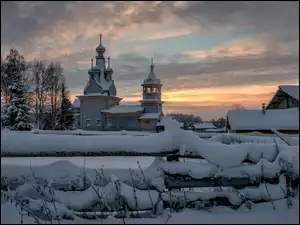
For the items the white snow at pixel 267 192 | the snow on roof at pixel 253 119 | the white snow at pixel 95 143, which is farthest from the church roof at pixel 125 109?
the white snow at pixel 267 192

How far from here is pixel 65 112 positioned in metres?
41.5

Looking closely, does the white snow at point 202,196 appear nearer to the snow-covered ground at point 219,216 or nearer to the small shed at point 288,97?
the snow-covered ground at point 219,216

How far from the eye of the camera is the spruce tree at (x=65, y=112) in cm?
4049

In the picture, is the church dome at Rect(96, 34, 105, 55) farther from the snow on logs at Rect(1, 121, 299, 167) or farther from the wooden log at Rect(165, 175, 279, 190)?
the wooden log at Rect(165, 175, 279, 190)

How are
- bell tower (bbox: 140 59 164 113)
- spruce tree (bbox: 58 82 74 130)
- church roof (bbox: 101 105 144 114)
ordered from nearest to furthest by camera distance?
spruce tree (bbox: 58 82 74 130)
church roof (bbox: 101 105 144 114)
bell tower (bbox: 140 59 164 113)

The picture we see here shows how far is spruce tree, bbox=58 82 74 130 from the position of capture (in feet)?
133

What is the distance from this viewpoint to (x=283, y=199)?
13.9 feet

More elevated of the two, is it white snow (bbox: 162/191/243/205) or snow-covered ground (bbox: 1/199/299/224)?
white snow (bbox: 162/191/243/205)

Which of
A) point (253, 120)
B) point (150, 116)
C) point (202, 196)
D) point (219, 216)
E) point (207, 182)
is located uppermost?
point (150, 116)

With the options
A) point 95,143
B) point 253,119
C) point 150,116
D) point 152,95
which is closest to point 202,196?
point 95,143

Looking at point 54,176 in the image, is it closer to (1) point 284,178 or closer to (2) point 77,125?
(1) point 284,178

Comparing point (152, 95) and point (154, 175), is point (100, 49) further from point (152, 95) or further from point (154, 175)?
point (154, 175)

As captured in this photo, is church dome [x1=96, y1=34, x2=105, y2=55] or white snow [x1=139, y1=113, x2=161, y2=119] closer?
white snow [x1=139, y1=113, x2=161, y2=119]

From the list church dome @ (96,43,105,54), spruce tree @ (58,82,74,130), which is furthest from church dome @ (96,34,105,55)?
spruce tree @ (58,82,74,130)
